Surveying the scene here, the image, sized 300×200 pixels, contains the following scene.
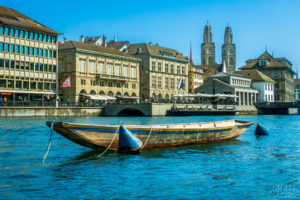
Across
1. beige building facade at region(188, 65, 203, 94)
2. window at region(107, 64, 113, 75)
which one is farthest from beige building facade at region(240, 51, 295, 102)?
window at region(107, 64, 113, 75)

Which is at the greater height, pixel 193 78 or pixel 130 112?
pixel 193 78

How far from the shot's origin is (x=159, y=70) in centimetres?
11100

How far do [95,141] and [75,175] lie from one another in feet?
16.4

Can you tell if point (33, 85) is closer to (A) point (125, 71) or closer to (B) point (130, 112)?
(B) point (130, 112)

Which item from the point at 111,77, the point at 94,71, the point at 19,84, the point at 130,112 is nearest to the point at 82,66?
the point at 94,71

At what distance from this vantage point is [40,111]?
6862 centimetres

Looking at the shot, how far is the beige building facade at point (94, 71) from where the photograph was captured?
8681 cm

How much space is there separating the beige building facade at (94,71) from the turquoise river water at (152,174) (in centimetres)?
6074

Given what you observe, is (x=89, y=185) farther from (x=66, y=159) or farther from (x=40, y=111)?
(x=40, y=111)

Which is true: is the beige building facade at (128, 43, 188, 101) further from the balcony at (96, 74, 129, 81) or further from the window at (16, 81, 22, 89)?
the window at (16, 81, 22, 89)

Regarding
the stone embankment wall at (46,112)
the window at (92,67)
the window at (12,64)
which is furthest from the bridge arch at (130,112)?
the window at (12,64)

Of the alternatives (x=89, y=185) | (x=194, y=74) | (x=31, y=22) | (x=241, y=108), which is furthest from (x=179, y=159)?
(x=194, y=74)

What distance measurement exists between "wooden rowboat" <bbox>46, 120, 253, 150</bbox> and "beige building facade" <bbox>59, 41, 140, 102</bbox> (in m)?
56.5

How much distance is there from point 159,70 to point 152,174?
310ft
